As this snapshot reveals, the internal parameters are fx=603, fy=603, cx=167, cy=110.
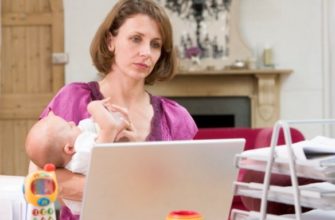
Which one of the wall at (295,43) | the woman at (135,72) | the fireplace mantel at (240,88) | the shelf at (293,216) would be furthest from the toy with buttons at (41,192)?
the wall at (295,43)

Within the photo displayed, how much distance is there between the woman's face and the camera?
1.39 m

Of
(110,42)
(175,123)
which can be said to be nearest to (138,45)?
(110,42)

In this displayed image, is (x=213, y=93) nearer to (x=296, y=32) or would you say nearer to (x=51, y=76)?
(x=296, y=32)

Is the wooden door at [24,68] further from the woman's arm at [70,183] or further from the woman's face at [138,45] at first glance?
the woman's arm at [70,183]

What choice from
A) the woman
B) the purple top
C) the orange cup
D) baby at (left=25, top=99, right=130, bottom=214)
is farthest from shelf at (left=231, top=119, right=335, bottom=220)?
the purple top

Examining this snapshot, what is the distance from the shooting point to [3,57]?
5137 millimetres

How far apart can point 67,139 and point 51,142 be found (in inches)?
1.5

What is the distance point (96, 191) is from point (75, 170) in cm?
18

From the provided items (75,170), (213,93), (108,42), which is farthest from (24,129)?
(75,170)

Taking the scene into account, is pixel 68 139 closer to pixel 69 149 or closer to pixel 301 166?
pixel 69 149

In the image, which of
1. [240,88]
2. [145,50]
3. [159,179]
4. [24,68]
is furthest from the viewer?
[24,68]

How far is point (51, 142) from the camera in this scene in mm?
1038

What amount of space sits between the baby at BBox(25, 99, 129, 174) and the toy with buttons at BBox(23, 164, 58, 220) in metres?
0.17

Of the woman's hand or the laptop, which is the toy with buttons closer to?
the laptop
